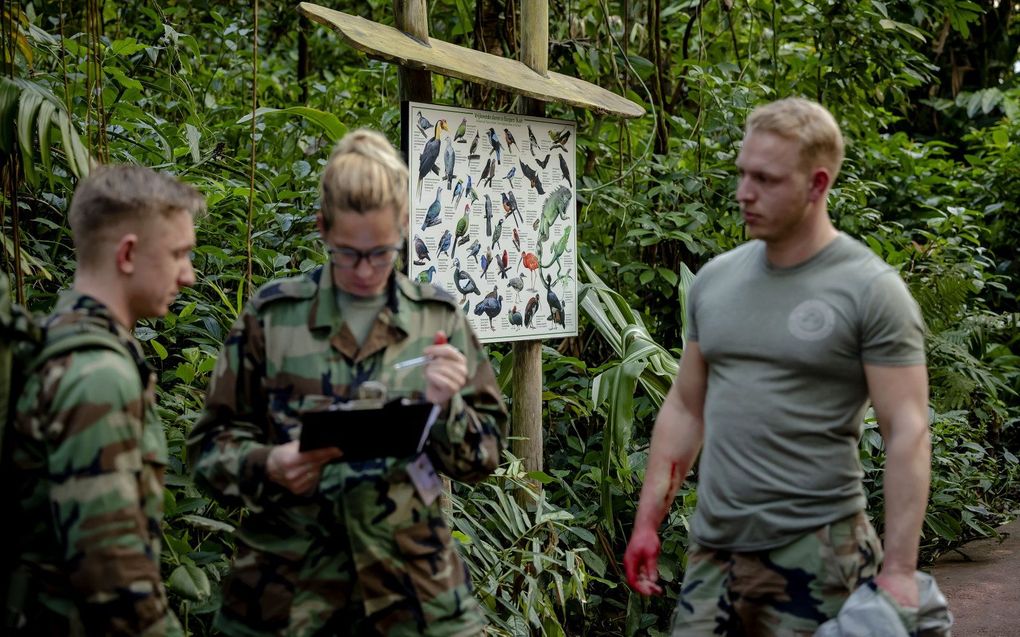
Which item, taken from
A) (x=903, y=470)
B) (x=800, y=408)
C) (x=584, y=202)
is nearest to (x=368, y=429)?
(x=800, y=408)

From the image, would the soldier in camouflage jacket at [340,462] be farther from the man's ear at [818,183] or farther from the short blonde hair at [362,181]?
the man's ear at [818,183]

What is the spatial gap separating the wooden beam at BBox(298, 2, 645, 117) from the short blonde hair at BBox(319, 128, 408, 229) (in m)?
1.26

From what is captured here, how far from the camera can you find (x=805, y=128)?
8.74ft

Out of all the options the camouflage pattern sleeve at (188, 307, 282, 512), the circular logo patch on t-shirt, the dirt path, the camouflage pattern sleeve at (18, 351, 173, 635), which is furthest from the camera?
the dirt path

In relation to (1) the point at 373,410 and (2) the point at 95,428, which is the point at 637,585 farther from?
(2) the point at 95,428

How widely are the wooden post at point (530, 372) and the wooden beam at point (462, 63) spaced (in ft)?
0.32

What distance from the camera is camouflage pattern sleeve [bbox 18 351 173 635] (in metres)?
1.98

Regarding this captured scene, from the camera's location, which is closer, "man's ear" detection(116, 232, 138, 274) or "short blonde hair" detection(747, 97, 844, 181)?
"man's ear" detection(116, 232, 138, 274)

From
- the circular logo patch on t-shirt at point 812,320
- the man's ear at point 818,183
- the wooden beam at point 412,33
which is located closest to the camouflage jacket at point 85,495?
the circular logo patch on t-shirt at point 812,320

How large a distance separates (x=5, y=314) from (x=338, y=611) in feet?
2.91

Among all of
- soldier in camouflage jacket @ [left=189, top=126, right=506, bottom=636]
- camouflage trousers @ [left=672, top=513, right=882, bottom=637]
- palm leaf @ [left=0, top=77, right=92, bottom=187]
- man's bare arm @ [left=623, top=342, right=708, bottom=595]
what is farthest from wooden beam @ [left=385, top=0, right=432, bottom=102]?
camouflage trousers @ [left=672, top=513, right=882, bottom=637]

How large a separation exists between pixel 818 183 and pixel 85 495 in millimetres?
1787

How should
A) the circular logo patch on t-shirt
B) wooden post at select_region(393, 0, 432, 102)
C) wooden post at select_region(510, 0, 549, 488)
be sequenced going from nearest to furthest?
the circular logo patch on t-shirt
wooden post at select_region(393, 0, 432, 102)
wooden post at select_region(510, 0, 549, 488)

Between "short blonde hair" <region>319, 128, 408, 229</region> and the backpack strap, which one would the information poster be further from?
the backpack strap
